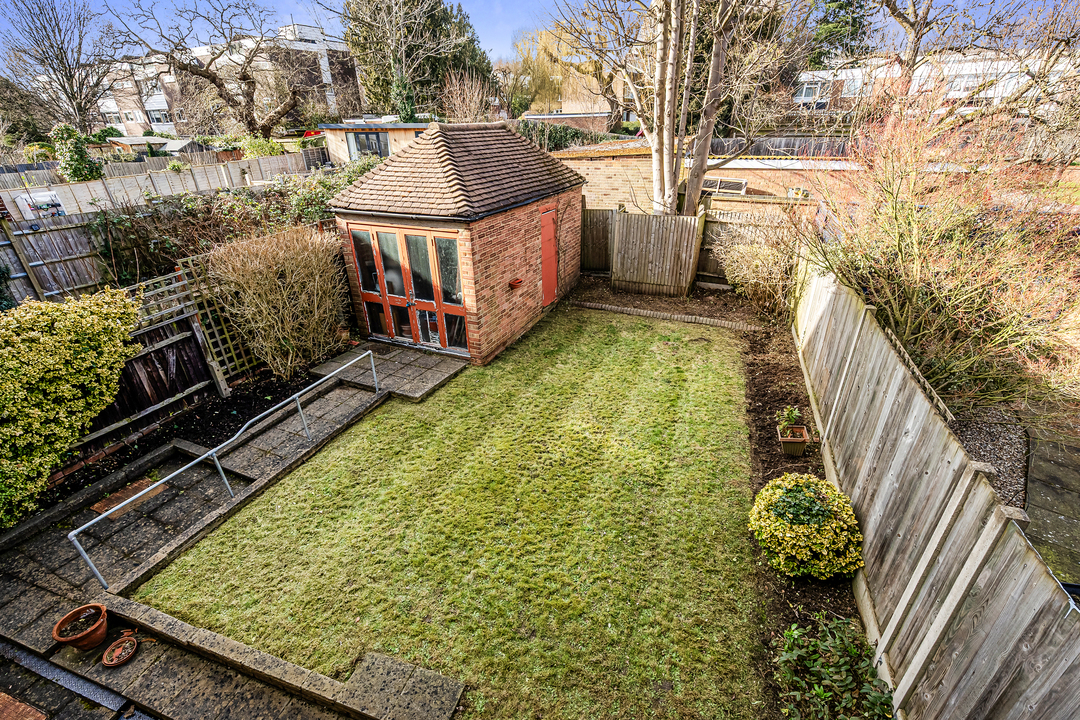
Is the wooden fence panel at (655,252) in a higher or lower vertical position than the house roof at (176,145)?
lower

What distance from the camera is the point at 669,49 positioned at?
11031 millimetres

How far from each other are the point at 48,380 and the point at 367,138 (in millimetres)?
21877

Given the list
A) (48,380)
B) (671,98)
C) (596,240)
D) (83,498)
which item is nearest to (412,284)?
(48,380)

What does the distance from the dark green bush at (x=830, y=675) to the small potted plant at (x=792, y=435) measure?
8.08 ft

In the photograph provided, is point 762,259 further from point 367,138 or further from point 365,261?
point 367,138

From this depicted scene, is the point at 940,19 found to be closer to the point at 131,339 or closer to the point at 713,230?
the point at 713,230

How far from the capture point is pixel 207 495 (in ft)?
20.4

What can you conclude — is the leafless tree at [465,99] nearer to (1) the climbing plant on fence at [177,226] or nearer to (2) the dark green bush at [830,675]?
(1) the climbing plant on fence at [177,226]

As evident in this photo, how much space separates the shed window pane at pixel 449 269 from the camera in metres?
8.39

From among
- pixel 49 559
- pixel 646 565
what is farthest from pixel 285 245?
pixel 646 565

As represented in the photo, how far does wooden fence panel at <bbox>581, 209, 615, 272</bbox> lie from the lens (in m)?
13.0

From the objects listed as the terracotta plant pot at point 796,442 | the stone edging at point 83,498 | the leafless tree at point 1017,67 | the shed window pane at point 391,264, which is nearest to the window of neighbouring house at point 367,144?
the shed window pane at point 391,264

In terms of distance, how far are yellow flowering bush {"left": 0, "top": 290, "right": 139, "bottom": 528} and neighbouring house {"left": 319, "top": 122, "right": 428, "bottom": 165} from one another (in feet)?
59.2

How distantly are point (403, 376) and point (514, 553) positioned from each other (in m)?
4.52
